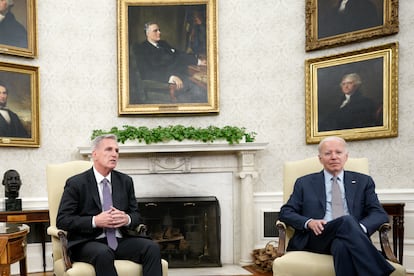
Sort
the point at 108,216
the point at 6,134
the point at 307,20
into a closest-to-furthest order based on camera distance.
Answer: the point at 108,216 → the point at 6,134 → the point at 307,20

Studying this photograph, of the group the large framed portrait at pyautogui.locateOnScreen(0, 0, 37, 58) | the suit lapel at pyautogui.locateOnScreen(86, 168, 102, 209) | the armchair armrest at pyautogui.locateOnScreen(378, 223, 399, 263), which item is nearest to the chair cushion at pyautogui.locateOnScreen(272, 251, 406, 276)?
the armchair armrest at pyautogui.locateOnScreen(378, 223, 399, 263)

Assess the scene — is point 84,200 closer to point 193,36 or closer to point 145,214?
point 145,214

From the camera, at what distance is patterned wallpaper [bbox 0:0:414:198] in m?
6.86

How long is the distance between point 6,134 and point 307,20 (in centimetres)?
492

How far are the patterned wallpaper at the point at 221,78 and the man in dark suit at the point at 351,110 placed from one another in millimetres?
473

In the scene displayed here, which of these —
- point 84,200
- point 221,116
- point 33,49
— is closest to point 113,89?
point 33,49

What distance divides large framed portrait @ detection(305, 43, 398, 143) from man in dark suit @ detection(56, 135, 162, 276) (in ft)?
12.3

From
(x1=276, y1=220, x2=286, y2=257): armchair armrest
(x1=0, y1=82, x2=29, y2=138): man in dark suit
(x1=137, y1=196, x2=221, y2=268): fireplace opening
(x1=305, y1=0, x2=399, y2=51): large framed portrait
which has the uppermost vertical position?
(x1=305, y1=0, x2=399, y2=51): large framed portrait

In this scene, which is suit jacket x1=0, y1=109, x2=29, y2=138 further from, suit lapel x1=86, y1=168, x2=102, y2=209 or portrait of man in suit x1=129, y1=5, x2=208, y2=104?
suit lapel x1=86, y1=168, x2=102, y2=209

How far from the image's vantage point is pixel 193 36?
23.9 ft

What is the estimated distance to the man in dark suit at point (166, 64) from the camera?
7.21 m

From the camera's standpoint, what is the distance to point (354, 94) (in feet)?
21.3

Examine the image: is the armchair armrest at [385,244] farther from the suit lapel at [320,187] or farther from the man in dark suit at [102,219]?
the man in dark suit at [102,219]

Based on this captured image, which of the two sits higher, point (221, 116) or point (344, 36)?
point (344, 36)
